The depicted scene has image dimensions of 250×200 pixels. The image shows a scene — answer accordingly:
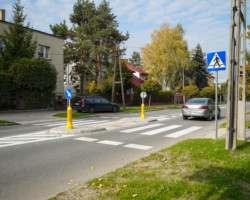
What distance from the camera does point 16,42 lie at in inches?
879

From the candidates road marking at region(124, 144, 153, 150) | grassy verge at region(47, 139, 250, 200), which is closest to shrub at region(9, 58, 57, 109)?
road marking at region(124, 144, 153, 150)

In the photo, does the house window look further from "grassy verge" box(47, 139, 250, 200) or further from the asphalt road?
"grassy verge" box(47, 139, 250, 200)

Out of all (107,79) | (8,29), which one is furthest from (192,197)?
(107,79)

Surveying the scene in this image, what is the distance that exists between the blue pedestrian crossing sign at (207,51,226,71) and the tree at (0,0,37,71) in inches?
765

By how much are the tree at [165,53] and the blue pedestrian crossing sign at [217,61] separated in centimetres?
3779

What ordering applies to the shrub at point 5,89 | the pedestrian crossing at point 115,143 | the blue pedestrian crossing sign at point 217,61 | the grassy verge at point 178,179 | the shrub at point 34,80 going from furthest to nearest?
the shrub at point 34,80, the shrub at point 5,89, the blue pedestrian crossing sign at point 217,61, the pedestrian crossing at point 115,143, the grassy verge at point 178,179

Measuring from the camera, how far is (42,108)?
2330 centimetres

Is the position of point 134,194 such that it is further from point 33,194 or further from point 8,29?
point 8,29

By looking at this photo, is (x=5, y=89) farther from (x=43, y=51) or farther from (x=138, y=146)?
(x=138, y=146)

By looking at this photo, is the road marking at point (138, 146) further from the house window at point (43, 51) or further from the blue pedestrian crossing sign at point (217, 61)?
the house window at point (43, 51)

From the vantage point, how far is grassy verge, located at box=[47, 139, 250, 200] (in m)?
3.32

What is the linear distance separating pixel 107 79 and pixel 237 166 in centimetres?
2766

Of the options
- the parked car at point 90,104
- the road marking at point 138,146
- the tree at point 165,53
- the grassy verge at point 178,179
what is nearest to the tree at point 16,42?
the parked car at point 90,104

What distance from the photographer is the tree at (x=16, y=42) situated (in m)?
22.0
